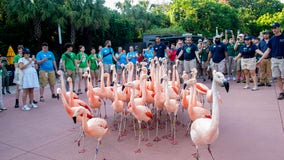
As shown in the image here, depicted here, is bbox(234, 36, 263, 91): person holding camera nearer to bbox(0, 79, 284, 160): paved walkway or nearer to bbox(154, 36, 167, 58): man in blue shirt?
bbox(0, 79, 284, 160): paved walkway

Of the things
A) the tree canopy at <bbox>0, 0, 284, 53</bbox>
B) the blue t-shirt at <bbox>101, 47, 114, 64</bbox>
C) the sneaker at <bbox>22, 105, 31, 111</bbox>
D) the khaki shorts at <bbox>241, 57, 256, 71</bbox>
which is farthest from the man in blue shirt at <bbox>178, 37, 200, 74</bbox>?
the tree canopy at <bbox>0, 0, 284, 53</bbox>

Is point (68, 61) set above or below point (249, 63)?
above

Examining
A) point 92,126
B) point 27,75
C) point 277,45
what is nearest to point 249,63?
point 277,45

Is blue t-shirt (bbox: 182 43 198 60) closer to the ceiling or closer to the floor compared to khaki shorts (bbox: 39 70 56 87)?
closer to the ceiling

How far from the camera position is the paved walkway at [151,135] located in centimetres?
450

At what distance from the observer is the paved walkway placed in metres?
4.50

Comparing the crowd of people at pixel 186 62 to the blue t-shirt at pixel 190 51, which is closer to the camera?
the crowd of people at pixel 186 62

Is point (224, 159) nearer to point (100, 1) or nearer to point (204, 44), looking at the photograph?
point (204, 44)

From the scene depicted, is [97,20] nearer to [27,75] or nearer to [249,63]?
[27,75]

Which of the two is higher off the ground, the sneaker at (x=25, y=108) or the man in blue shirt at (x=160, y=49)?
the man in blue shirt at (x=160, y=49)

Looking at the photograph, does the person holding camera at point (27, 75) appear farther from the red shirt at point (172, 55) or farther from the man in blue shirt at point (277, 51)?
the man in blue shirt at point (277, 51)

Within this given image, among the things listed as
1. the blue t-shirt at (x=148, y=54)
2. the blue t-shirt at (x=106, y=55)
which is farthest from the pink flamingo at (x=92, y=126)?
the blue t-shirt at (x=148, y=54)

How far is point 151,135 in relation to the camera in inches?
218

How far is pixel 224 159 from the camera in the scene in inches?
165
